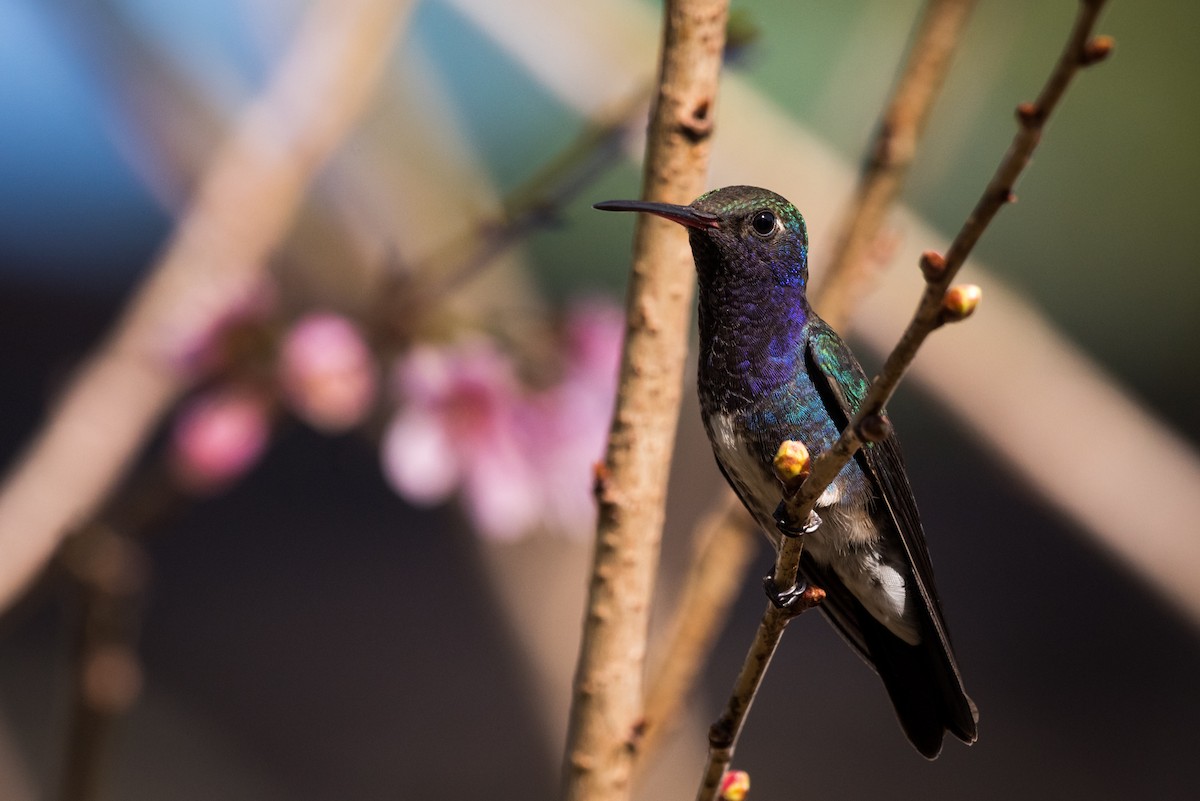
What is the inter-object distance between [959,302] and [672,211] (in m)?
0.27

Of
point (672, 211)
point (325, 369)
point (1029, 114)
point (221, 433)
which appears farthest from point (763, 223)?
point (221, 433)

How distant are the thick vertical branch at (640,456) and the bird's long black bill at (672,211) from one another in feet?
0.31

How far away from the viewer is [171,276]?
146 cm

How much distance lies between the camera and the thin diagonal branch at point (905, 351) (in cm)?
46

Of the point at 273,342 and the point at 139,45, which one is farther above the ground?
the point at 139,45

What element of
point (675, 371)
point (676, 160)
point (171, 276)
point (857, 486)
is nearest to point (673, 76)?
point (676, 160)

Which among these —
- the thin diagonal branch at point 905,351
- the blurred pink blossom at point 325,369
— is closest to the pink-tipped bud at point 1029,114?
the thin diagonal branch at point 905,351

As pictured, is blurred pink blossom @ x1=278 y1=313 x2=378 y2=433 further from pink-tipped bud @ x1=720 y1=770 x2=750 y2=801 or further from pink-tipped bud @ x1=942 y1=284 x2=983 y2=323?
pink-tipped bud @ x1=942 y1=284 x2=983 y2=323

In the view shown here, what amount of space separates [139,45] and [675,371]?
4.13 feet

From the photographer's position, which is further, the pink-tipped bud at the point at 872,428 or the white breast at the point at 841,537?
the white breast at the point at 841,537

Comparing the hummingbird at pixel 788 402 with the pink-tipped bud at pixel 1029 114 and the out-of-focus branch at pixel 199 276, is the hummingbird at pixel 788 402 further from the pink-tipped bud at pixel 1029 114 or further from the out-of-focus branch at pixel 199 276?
the out-of-focus branch at pixel 199 276

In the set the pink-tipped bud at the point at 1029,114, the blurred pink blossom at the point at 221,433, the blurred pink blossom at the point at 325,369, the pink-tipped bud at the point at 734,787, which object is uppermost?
the pink-tipped bud at the point at 1029,114

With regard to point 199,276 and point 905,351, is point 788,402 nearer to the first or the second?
point 905,351

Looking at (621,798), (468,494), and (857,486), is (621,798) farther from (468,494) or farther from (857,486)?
(468,494)
